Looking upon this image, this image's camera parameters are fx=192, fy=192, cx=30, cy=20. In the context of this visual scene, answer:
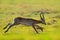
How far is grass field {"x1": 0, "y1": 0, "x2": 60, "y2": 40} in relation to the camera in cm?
240

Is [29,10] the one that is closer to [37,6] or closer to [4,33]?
[37,6]

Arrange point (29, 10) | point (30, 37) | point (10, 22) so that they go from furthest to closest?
point (29, 10), point (10, 22), point (30, 37)

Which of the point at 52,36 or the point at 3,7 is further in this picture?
the point at 3,7

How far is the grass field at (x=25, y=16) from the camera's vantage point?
2396 millimetres

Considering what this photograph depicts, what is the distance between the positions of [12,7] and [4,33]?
0.52 m

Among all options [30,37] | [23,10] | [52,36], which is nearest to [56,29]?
[52,36]

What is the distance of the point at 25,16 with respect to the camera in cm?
266

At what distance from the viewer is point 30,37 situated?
94.2 inches

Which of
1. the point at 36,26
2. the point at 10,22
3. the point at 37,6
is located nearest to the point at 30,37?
the point at 36,26

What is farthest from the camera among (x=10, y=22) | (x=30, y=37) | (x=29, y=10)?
(x=29, y=10)

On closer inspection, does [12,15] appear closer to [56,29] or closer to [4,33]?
[4,33]

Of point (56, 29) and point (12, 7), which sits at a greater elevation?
point (12, 7)

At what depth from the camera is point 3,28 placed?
8.24ft

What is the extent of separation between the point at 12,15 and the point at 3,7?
0.75 feet
